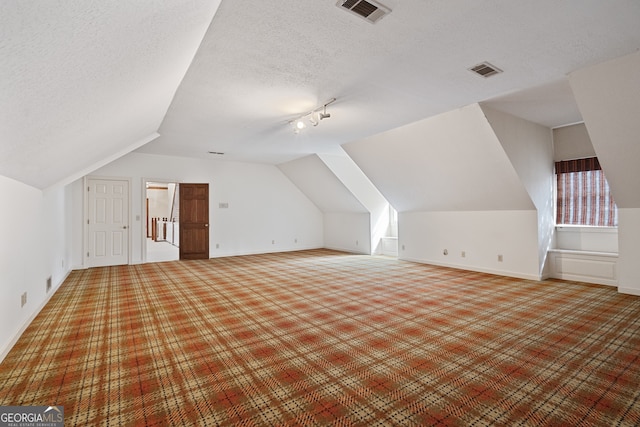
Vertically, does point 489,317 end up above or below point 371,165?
below

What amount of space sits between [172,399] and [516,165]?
5.45 m

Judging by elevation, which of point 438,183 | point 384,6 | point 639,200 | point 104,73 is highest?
point 384,6

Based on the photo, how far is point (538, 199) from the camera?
17.6ft

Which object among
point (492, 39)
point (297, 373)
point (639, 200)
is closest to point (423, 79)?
point (492, 39)

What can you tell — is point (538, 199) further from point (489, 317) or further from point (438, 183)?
point (489, 317)

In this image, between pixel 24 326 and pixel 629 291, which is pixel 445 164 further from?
pixel 24 326

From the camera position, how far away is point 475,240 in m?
6.24

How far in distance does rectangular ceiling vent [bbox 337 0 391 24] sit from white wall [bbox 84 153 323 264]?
276 inches

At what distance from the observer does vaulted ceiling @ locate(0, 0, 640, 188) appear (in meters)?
1.50

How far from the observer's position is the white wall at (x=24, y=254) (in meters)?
2.80

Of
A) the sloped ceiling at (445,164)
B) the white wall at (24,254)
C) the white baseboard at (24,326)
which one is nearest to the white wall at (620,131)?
the sloped ceiling at (445,164)

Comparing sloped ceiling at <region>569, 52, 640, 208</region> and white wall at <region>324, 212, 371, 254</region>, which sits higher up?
sloped ceiling at <region>569, 52, 640, 208</region>

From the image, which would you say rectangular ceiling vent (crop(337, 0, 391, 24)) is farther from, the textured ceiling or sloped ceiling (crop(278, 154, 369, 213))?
sloped ceiling (crop(278, 154, 369, 213))

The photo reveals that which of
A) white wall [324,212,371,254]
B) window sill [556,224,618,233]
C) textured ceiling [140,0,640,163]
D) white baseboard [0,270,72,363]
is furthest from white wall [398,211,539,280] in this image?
white baseboard [0,270,72,363]
